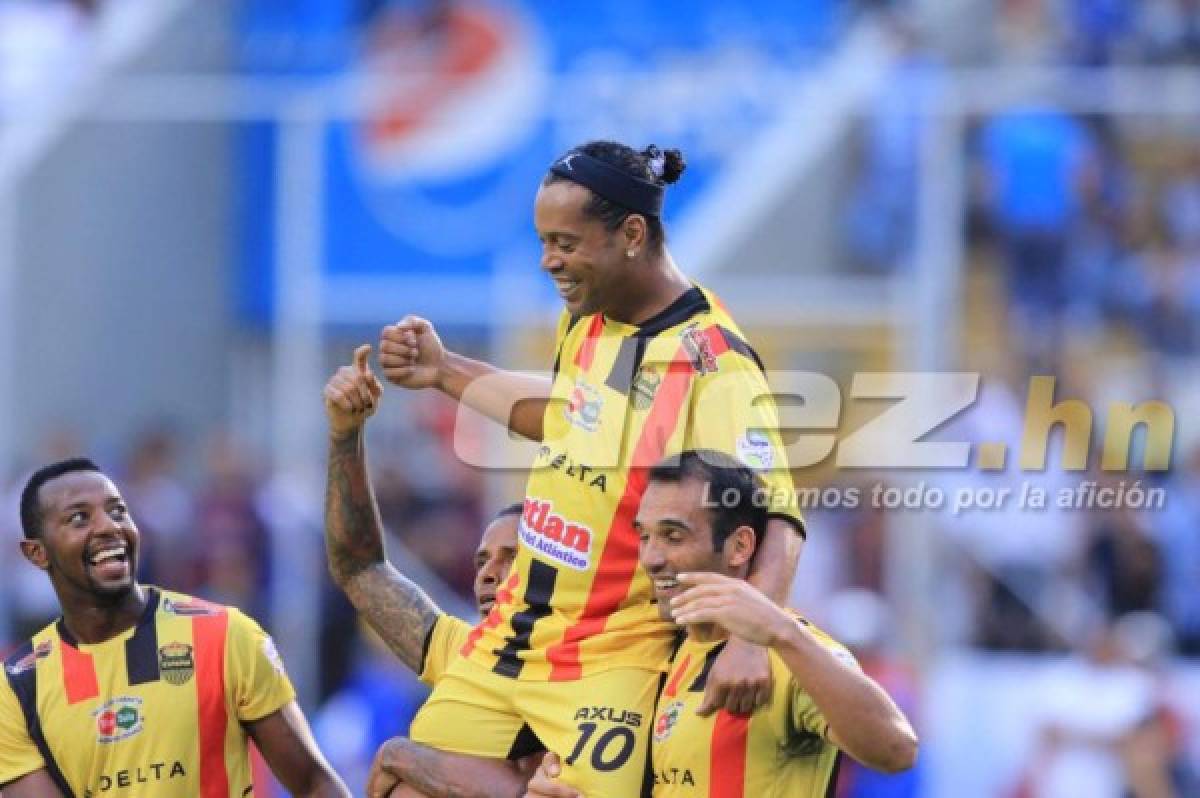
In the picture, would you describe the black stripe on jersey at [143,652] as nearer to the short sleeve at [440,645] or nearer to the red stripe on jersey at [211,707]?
the red stripe on jersey at [211,707]

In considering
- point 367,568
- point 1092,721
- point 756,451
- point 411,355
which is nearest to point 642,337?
point 756,451

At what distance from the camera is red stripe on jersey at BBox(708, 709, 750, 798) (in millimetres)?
6496

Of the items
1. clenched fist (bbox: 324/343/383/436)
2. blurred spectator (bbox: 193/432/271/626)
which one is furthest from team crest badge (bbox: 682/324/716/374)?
blurred spectator (bbox: 193/432/271/626)

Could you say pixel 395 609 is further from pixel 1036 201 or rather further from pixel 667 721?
pixel 1036 201

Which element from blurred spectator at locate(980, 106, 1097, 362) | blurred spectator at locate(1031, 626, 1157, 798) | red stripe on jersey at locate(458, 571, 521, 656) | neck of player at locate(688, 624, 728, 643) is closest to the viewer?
neck of player at locate(688, 624, 728, 643)

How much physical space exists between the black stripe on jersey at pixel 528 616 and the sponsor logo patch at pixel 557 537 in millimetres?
58

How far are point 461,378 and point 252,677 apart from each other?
1.17 m

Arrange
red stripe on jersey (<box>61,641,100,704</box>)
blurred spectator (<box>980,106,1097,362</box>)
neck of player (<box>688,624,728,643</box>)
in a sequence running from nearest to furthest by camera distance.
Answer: neck of player (<box>688,624,728,643</box>), red stripe on jersey (<box>61,641,100,704</box>), blurred spectator (<box>980,106,1097,362</box>)

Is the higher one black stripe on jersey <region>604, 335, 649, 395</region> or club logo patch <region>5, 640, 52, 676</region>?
black stripe on jersey <region>604, 335, 649, 395</region>

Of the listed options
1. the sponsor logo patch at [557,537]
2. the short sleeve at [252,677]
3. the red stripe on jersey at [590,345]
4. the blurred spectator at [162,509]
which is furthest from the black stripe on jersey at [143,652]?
the blurred spectator at [162,509]

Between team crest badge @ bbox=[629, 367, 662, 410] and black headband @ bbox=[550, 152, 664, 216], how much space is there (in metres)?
0.47

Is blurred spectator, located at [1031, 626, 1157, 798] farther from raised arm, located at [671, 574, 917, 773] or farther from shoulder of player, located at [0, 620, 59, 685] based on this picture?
raised arm, located at [671, 574, 917, 773]

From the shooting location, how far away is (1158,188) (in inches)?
586

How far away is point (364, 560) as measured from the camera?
791cm
